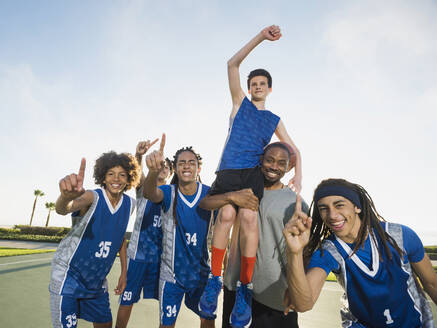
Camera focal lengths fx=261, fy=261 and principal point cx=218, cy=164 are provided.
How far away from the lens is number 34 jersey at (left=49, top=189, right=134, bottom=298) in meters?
2.70

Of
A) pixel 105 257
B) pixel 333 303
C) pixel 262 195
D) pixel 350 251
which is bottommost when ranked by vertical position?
pixel 333 303

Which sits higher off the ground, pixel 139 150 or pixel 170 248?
pixel 139 150

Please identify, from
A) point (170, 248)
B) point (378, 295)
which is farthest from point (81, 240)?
point (378, 295)

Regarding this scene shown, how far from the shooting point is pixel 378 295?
2.05 meters

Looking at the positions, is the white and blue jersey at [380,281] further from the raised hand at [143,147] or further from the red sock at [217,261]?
the raised hand at [143,147]

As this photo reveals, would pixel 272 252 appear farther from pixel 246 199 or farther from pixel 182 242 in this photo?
pixel 182 242

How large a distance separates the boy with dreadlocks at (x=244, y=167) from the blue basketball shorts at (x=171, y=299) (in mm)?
495

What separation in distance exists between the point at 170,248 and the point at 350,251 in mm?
1958

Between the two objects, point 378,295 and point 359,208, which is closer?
point 378,295

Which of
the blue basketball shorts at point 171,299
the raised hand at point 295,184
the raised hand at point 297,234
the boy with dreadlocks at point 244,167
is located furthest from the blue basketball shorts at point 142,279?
the raised hand at point 297,234

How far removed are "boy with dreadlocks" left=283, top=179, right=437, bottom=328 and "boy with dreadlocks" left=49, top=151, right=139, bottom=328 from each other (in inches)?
82.8

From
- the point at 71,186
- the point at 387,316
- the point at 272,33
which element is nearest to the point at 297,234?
the point at 387,316

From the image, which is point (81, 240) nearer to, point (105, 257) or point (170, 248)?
point (105, 257)

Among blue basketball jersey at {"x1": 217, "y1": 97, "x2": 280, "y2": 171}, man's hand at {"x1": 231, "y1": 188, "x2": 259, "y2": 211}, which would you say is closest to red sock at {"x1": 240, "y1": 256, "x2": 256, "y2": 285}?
man's hand at {"x1": 231, "y1": 188, "x2": 259, "y2": 211}
